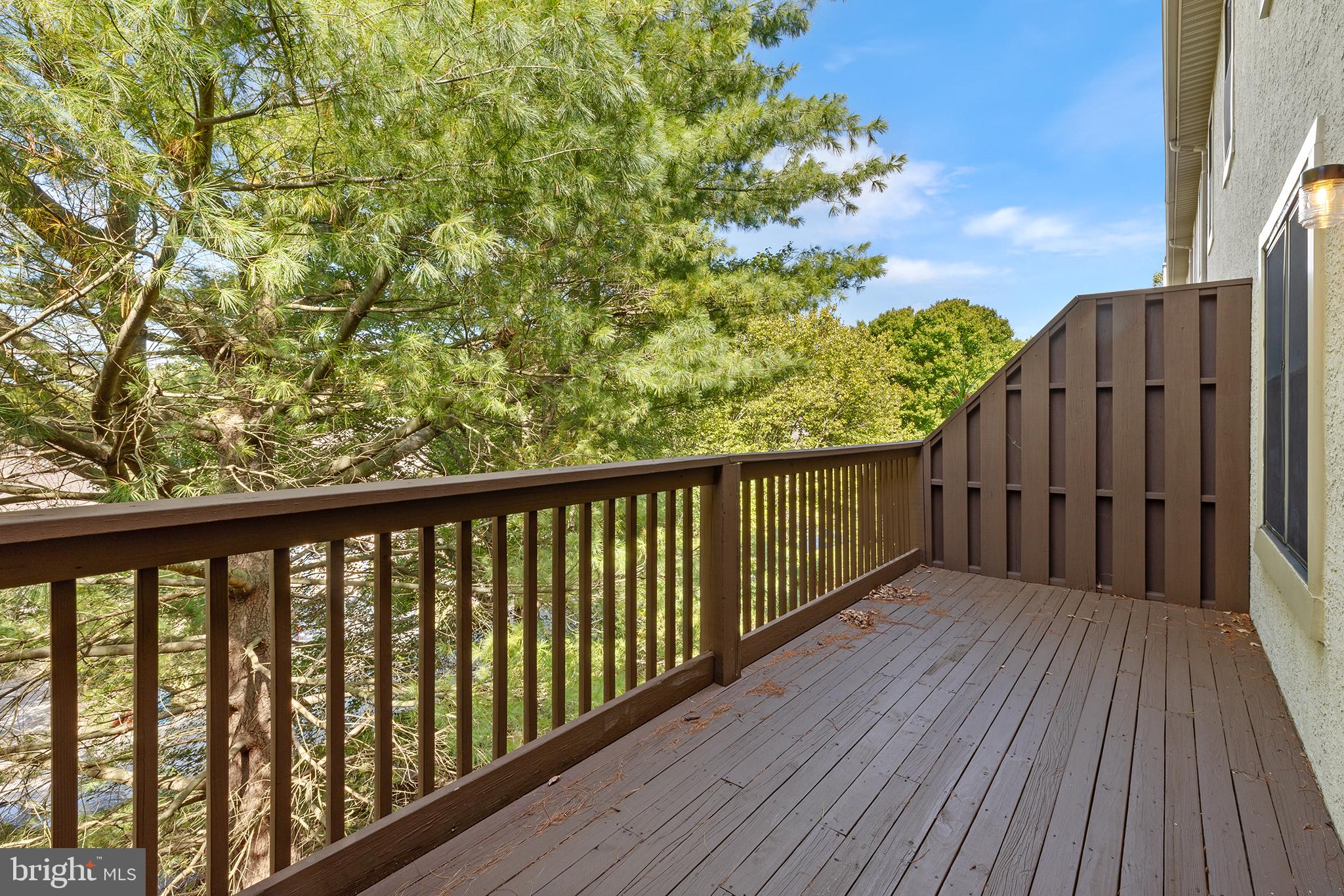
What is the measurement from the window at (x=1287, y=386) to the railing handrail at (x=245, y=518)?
2.44 metres

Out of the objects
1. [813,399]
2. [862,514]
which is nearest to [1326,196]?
[862,514]

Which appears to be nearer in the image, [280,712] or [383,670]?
[280,712]

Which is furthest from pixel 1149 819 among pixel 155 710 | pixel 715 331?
pixel 715 331

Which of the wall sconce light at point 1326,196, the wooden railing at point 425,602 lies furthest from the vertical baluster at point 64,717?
the wall sconce light at point 1326,196

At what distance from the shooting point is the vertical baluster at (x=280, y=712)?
1365 millimetres

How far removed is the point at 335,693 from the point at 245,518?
482 mm

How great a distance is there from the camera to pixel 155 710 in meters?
1.24

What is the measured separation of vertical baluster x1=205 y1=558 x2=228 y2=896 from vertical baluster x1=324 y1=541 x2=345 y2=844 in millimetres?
219

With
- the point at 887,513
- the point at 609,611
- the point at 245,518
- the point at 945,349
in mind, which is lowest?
the point at 609,611

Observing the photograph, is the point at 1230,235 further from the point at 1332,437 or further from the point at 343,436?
the point at 343,436

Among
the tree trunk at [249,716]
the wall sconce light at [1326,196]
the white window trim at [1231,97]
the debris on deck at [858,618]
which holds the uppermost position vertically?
the white window trim at [1231,97]

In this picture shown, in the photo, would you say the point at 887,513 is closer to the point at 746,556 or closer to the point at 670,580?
the point at 746,556

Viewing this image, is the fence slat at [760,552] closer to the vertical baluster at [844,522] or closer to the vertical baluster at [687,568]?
the vertical baluster at [687,568]

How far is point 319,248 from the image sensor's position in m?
4.30
